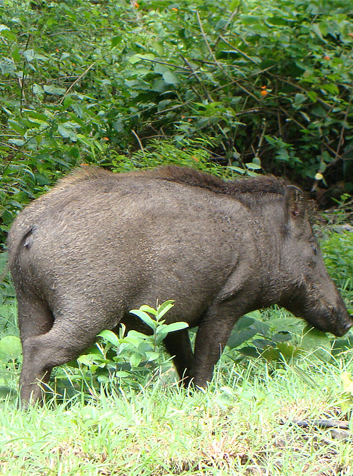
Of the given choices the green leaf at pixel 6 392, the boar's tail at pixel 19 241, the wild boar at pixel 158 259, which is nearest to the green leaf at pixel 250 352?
the wild boar at pixel 158 259

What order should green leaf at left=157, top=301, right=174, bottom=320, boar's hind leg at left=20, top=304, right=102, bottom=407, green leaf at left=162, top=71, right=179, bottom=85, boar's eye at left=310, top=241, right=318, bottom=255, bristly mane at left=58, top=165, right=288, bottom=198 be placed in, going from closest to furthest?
green leaf at left=157, top=301, right=174, bottom=320, boar's hind leg at left=20, top=304, right=102, bottom=407, bristly mane at left=58, top=165, right=288, bottom=198, boar's eye at left=310, top=241, right=318, bottom=255, green leaf at left=162, top=71, right=179, bottom=85

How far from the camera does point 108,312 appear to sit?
12.6ft

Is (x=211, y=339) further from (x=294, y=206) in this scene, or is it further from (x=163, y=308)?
(x=294, y=206)

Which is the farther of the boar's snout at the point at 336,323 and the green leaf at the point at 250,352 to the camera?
the boar's snout at the point at 336,323

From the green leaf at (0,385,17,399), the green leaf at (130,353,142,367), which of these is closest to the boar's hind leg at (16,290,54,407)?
the green leaf at (0,385,17,399)

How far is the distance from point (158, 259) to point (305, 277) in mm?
1302

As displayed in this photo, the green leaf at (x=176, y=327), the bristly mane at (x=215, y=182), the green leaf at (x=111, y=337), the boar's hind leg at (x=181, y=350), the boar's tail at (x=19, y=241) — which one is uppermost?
the bristly mane at (x=215, y=182)

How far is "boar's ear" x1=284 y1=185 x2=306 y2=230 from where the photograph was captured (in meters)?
4.70

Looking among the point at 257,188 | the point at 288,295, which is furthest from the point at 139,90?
the point at 288,295

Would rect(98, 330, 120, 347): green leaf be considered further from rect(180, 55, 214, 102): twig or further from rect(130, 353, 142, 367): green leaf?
rect(180, 55, 214, 102): twig

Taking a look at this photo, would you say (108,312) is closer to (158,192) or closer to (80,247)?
(80,247)

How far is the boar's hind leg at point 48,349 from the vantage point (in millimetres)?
3719

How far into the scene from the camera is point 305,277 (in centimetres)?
472

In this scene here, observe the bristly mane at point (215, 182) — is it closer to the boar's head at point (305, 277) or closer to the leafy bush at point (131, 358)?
the boar's head at point (305, 277)
